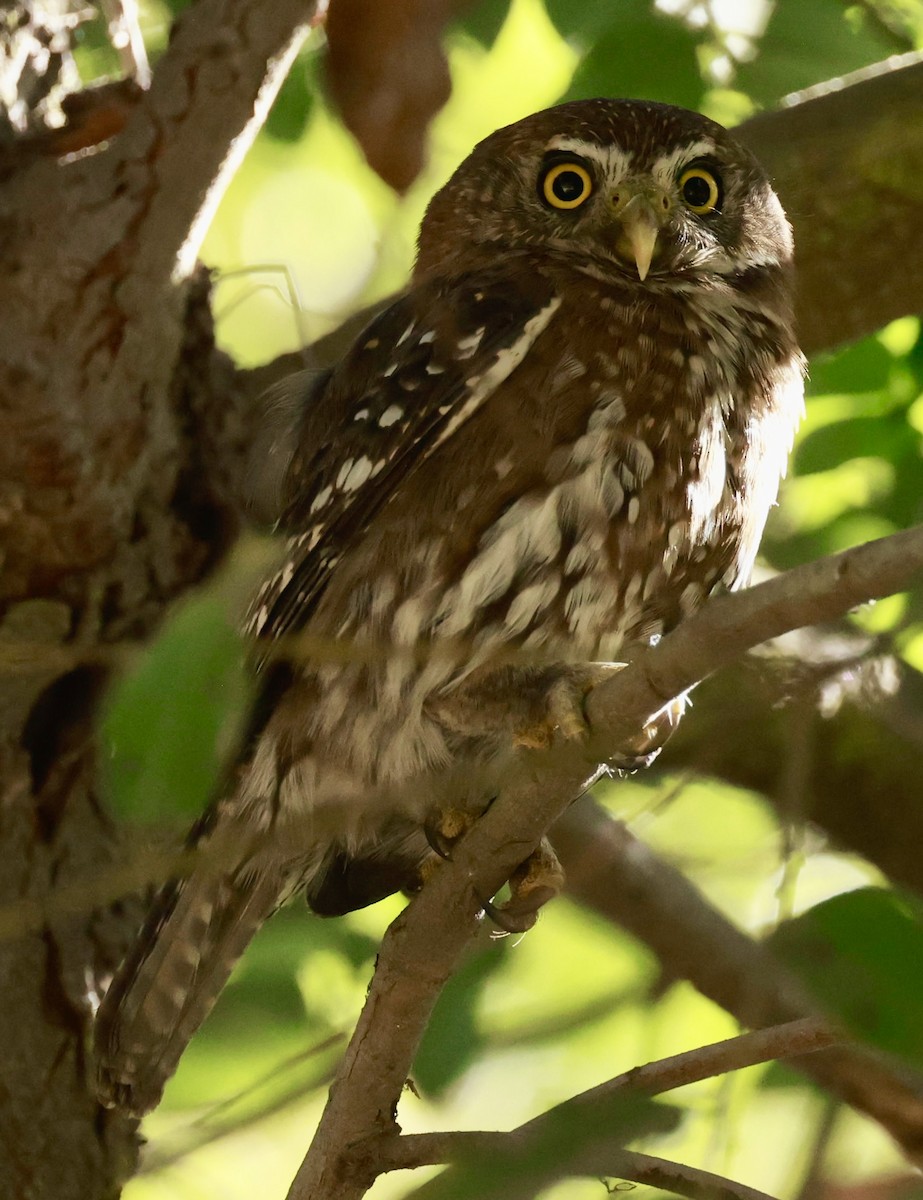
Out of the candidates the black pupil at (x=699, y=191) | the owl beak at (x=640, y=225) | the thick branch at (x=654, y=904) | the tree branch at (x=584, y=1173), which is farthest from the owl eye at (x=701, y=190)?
the tree branch at (x=584, y=1173)

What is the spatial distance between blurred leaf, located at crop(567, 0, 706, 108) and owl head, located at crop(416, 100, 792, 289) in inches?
6.8

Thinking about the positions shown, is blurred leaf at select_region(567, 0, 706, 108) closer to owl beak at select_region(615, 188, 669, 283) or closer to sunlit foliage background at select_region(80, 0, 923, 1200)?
sunlit foliage background at select_region(80, 0, 923, 1200)

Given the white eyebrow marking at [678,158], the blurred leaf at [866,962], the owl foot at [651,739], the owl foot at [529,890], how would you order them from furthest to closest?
the white eyebrow marking at [678,158] → the owl foot at [529,890] → the owl foot at [651,739] → the blurred leaf at [866,962]

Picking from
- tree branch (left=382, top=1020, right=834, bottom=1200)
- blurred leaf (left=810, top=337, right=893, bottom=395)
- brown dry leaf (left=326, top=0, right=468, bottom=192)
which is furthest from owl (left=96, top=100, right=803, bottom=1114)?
tree branch (left=382, top=1020, right=834, bottom=1200)

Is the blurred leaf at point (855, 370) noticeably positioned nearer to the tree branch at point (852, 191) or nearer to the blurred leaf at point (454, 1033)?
the tree branch at point (852, 191)

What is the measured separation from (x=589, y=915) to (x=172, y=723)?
2109 mm

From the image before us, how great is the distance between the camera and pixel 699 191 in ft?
9.52

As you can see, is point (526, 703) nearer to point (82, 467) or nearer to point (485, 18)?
point (82, 467)

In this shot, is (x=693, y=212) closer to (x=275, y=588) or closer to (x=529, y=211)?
(x=529, y=211)

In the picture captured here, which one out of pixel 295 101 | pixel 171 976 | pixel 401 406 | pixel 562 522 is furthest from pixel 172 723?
pixel 295 101

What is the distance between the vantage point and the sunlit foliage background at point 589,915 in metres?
2.47

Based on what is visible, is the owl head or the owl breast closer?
the owl breast

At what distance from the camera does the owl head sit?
108 inches

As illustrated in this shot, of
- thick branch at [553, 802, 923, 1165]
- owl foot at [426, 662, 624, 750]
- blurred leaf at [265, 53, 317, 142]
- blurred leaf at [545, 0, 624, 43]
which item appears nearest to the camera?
owl foot at [426, 662, 624, 750]
